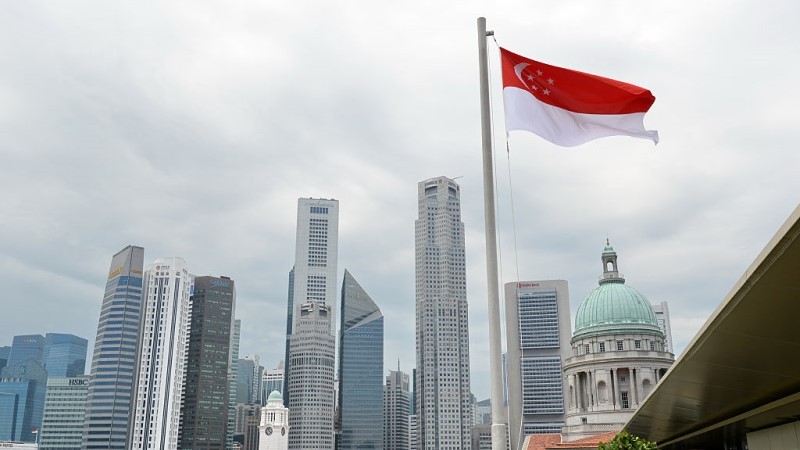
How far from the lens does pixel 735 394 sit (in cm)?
2575

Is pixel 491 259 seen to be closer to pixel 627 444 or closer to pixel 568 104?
pixel 568 104

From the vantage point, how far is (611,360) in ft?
295

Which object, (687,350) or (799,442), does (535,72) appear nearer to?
(687,350)

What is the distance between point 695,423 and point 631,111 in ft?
77.8

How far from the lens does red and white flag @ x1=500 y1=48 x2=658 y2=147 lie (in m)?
20.4

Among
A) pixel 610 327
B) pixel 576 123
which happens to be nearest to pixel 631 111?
pixel 576 123

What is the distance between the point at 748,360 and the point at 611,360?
2889 inches

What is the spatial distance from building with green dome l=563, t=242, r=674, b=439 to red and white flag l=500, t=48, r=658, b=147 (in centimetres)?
7036

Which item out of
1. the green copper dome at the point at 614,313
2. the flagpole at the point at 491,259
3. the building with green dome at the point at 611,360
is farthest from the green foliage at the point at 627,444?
the green copper dome at the point at 614,313

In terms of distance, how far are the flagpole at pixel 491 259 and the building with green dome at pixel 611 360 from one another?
233ft

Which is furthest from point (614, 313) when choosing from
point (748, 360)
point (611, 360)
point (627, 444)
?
point (748, 360)

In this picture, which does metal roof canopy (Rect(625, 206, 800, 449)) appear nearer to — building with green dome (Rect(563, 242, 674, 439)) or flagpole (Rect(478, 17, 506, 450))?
flagpole (Rect(478, 17, 506, 450))

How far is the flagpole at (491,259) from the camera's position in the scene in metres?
18.3

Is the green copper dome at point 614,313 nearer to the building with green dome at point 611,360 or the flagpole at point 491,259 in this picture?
the building with green dome at point 611,360
